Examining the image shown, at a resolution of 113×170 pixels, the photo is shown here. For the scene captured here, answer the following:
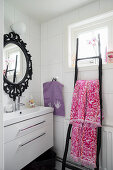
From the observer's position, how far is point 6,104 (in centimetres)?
158

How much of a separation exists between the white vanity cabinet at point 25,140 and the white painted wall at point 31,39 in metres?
0.44

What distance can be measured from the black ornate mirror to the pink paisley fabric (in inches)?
32.0

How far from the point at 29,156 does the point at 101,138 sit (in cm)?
93

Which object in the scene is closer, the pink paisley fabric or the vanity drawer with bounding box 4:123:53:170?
the vanity drawer with bounding box 4:123:53:170

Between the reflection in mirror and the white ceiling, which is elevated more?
the white ceiling

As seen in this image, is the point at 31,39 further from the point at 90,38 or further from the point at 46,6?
the point at 90,38

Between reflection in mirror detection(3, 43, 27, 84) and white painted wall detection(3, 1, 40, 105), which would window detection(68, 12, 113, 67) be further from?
reflection in mirror detection(3, 43, 27, 84)

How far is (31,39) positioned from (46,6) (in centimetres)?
53

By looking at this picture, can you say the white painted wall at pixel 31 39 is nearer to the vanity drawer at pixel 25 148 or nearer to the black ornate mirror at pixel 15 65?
the black ornate mirror at pixel 15 65

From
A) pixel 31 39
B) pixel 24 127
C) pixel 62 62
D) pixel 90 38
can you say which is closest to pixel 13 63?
pixel 31 39

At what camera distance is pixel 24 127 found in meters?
1.38

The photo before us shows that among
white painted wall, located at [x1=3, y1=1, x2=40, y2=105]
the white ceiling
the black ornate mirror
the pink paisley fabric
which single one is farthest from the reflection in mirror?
the pink paisley fabric

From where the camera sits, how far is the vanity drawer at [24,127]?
3.97ft

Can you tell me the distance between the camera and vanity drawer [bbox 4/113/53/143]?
1.21 metres
